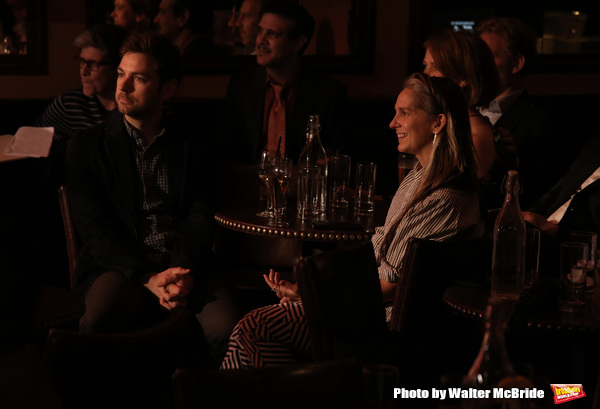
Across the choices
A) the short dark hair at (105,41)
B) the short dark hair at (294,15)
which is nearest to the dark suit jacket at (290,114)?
the short dark hair at (294,15)

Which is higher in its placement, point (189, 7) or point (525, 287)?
point (189, 7)

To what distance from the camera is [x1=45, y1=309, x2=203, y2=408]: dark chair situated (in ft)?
5.14

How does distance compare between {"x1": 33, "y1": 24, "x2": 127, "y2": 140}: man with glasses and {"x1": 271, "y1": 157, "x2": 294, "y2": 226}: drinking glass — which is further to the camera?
{"x1": 33, "y1": 24, "x2": 127, "y2": 140}: man with glasses

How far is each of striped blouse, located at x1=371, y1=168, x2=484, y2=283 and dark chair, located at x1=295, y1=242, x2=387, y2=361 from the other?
378mm

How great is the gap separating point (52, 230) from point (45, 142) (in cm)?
56

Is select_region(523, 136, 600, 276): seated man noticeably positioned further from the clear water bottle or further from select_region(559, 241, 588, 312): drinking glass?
the clear water bottle

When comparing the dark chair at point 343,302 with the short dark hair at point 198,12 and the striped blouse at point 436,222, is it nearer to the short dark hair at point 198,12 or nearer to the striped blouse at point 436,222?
the striped blouse at point 436,222

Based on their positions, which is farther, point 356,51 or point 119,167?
point 356,51

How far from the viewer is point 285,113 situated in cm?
468

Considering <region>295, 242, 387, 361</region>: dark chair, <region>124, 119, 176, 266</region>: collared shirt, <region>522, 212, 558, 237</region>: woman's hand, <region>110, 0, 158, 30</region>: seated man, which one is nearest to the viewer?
<region>295, 242, 387, 361</region>: dark chair

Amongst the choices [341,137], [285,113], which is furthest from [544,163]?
[285,113]

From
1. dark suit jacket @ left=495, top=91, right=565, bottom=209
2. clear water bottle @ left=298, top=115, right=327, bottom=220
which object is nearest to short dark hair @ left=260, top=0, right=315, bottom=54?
dark suit jacket @ left=495, top=91, right=565, bottom=209

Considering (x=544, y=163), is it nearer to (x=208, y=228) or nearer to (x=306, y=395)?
(x=208, y=228)

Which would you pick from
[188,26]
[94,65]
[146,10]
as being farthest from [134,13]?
[94,65]
